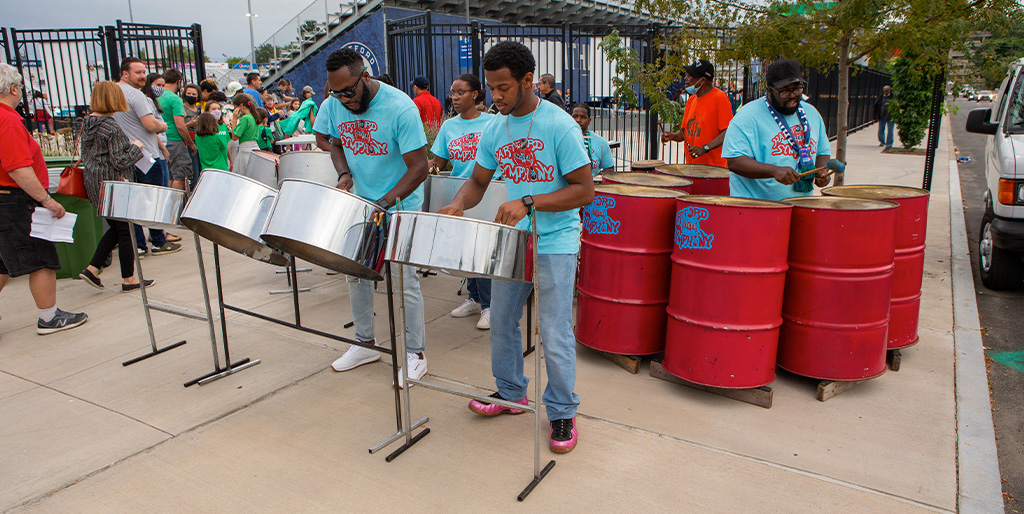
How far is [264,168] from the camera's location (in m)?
4.45

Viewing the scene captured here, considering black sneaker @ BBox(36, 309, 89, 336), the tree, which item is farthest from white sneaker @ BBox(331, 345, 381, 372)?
the tree

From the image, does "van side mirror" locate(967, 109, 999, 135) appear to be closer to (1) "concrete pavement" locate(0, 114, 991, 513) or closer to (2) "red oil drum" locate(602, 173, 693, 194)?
(1) "concrete pavement" locate(0, 114, 991, 513)

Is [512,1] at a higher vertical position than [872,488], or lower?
higher

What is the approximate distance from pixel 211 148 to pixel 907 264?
590 centimetres

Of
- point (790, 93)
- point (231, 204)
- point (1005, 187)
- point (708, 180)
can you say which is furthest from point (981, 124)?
point (231, 204)

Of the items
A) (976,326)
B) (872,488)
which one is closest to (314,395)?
(872,488)

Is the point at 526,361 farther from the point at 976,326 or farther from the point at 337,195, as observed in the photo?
the point at 976,326

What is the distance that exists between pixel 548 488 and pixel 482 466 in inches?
10.9

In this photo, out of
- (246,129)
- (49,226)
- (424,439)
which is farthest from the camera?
(246,129)

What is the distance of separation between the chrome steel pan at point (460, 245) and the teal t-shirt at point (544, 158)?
12.3 inches

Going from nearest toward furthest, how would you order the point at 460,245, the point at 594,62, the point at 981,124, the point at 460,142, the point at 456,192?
the point at 460,245 → the point at 456,192 → the point at 460,142 → the point at 981,124 → the point at 594,62

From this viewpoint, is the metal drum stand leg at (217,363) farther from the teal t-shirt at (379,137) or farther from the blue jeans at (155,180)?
the blue jeans at (155,180)

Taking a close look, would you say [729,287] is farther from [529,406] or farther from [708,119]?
[708,119]

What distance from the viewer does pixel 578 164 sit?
7.22 feet
